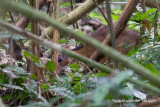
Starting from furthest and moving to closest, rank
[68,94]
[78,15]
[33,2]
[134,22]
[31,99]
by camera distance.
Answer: [78,15] → [134,22] → [33,2] → [31,99] → [68,94]

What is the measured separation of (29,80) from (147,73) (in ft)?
2.09

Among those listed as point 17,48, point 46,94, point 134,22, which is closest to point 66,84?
point 46,94

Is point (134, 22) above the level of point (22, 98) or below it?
above

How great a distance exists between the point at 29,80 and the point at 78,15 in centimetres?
108

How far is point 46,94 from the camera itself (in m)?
0.96

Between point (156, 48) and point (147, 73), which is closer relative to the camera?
point (147, 73)

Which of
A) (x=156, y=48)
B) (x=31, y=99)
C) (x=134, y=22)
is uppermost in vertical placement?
(x=134, y=22)

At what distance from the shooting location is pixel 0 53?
1002mm

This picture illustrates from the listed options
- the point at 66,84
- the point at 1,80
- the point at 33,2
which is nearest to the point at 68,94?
the point at 66,84

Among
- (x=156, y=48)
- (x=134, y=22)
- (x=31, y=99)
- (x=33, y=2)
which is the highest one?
(x=33, y=2)

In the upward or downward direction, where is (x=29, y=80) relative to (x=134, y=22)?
downward

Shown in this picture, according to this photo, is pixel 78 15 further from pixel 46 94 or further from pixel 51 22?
pixel 51 22

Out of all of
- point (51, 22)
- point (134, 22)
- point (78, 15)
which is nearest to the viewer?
point (51, 22)

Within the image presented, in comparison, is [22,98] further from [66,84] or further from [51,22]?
[51,22]
